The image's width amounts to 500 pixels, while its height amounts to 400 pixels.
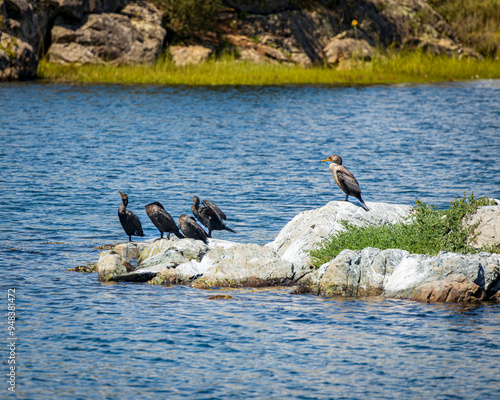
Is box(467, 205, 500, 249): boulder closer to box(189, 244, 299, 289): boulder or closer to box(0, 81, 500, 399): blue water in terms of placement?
box(0, 81, 500, 399): blue water

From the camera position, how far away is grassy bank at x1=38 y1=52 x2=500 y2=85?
47.2 metres

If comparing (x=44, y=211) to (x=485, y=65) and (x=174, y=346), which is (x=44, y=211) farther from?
(x=485, y=65)

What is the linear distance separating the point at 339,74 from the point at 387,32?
1188 centimetres

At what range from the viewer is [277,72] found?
161ft

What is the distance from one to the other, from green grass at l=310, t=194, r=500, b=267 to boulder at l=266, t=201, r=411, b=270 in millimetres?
282

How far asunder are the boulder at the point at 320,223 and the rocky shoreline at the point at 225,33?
116 feet

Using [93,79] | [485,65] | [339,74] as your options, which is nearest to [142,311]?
[93,79]

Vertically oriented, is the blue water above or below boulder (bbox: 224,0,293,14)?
below

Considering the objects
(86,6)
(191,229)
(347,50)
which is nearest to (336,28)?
(347,50)

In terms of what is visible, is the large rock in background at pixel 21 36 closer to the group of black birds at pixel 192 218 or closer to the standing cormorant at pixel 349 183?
the group of black birds at pixel 192 218

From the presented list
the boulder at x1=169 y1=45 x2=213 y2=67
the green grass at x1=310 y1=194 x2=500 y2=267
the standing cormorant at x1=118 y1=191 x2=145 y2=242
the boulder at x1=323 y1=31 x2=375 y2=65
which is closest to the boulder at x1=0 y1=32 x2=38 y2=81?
the boulder at x1=169 y1=45 x2=213 y2=67

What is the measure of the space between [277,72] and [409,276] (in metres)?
38.5

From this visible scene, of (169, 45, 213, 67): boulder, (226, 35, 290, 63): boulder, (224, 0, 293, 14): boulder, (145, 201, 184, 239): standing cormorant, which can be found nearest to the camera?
(145, 201, 184, 239): standing cormorant

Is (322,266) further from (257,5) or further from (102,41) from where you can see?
(257,5)
